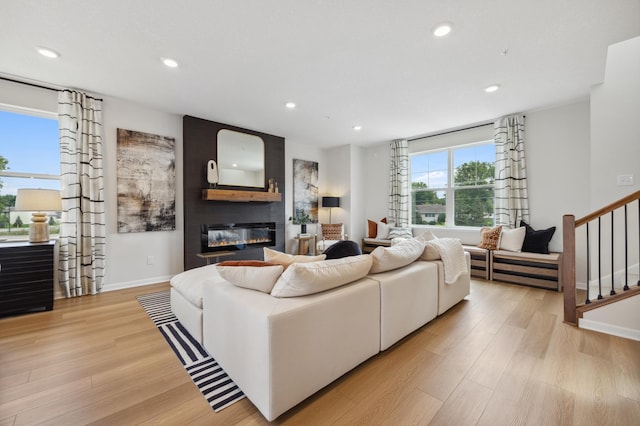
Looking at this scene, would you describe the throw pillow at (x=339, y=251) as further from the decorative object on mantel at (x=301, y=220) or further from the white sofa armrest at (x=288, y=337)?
the decorative object on mantel at (x=301, y=220)

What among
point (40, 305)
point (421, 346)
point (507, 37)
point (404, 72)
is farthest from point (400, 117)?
point (40, 305)

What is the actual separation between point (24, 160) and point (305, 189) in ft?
14.2

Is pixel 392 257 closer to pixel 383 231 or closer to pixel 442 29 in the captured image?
pixel 442 29

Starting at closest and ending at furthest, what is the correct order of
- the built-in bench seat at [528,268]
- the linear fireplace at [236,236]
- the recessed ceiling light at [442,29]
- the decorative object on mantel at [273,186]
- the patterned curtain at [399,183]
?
the recessed ceiling light at [442,29]
the built-in bench seat at [528,268]
the linear fireplace at [236,236]
the decorative object on mantel at [273,186]
the patterned curtain at [399,183]

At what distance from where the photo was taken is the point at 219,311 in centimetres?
174

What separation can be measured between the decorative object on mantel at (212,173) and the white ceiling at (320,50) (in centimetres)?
85

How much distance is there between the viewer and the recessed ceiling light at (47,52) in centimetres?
239

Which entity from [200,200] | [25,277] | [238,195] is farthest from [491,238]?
[25,277]

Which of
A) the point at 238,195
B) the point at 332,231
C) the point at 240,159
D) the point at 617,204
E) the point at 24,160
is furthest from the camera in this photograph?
the point at 332,231

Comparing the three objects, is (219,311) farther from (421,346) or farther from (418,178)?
(418,178)

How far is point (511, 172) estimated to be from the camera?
4.21 meters

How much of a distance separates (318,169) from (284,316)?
5.22m

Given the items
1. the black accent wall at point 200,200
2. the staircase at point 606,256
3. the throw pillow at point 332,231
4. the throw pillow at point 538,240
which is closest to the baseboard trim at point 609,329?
the staircase at point 606,256

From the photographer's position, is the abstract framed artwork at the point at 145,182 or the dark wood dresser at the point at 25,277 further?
the abstract framed artwork at the point at 145,182
